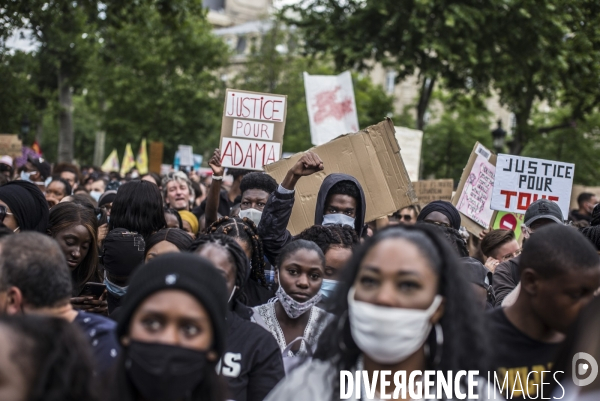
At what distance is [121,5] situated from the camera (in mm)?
15062

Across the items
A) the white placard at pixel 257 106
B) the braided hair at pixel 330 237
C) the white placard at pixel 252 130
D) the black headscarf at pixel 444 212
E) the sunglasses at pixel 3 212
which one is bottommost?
the sunglasses at pixel 3 212

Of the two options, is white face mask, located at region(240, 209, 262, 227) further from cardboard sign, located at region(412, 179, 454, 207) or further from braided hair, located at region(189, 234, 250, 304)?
cardboard sign, located at region(412, 179, 454, 207)

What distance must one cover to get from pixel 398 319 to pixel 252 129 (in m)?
6.74

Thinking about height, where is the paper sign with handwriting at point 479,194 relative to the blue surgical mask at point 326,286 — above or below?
above

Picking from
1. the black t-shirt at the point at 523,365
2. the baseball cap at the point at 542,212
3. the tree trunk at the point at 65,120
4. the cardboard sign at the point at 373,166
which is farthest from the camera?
the tree trunk at the point at 65,120

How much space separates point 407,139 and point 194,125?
26543 mm

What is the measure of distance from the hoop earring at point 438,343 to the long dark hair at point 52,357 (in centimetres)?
109

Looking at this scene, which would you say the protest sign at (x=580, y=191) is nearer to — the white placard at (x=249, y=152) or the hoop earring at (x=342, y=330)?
the white placard at (x=249, y=152)

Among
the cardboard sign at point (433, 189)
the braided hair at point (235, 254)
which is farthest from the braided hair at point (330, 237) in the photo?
the cardboard sign at point (433, 189)

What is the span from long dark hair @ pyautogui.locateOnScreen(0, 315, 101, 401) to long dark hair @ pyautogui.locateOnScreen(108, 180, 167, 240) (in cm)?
351

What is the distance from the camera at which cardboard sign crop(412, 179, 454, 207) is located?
37.9ft

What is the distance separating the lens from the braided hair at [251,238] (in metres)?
5.48

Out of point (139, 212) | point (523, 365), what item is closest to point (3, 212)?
point (139, 212)

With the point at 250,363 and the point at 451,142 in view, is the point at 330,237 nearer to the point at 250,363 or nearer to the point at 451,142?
the point at 250,363
